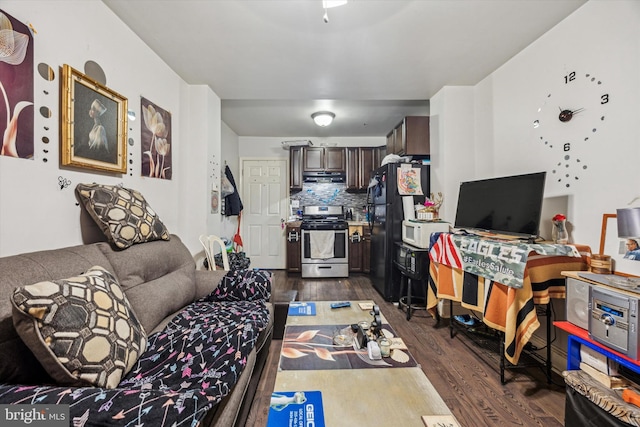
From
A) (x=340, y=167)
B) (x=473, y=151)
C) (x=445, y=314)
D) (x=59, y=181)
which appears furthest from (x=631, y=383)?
(x=340, y=167)

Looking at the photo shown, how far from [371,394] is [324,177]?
4118 millimetres

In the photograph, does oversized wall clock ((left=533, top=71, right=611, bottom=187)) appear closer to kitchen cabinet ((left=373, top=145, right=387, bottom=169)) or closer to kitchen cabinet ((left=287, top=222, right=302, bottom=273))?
kitchen cabinet ((left=373, top=145, right=387, bottom=169))

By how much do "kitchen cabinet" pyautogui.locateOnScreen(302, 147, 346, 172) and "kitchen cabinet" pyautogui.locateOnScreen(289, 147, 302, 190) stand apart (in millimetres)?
79

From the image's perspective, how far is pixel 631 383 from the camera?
114 cm

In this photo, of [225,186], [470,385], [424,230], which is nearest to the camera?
[470,385]

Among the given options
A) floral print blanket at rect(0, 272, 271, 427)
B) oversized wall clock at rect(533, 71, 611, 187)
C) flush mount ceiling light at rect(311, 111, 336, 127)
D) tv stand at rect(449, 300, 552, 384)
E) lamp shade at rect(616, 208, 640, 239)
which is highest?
flush mount ceiling light at rect(311, 111, 336, 127)

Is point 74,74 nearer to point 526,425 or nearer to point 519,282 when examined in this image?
point 519,282

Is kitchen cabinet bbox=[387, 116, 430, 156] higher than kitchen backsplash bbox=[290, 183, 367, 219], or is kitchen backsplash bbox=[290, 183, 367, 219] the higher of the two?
kitchen cabinet bbox=[387, 116, 430, 156]

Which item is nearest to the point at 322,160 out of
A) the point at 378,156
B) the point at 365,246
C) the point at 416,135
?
the point at 378,156

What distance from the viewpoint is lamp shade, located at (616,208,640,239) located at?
1173 mm

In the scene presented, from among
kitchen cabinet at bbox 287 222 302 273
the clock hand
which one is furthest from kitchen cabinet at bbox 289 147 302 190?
the clock hand

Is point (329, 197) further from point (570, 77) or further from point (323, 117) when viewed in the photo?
point (570, 77)

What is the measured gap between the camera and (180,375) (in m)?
1.07

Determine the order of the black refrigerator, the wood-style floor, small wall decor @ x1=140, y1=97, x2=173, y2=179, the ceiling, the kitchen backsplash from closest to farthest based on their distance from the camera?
the wood-style floor < the ceiling < small wall decor @ x1=140, y1=97, x2=173, y2=179 < the black refrigerator < the kitchen backsplash
